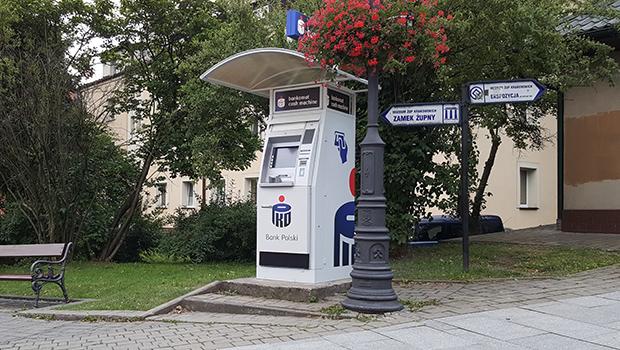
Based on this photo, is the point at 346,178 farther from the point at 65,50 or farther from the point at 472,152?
the point at 65,50

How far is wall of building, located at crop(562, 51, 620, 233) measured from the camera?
48.9 ft

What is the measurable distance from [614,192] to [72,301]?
41.2 ft

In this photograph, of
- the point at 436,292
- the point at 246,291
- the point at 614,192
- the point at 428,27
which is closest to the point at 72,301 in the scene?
the point at 246,291

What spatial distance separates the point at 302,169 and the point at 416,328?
283 cm

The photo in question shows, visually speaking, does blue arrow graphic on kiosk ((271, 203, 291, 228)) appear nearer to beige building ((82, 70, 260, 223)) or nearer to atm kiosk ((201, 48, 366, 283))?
atm kiosk ((201, 48, 366, 283))

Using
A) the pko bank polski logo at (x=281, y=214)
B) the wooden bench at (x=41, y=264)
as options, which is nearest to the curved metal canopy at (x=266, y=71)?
the pko bank polski logo at (x=281, y=214)

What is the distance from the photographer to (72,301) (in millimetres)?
9203

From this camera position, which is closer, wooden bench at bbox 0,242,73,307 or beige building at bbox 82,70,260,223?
wooden bench at bbox 0,242,73,307

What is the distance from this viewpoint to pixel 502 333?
6.00 meters

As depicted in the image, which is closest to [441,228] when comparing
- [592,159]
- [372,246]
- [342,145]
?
[592,159]

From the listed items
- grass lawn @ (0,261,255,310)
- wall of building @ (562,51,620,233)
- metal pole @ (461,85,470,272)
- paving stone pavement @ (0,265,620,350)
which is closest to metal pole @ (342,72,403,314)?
paving stone pavement @ (0,265,620,350)

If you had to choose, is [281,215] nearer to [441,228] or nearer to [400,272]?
[400,272]

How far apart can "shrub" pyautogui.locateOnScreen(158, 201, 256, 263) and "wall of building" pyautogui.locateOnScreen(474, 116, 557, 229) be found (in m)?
15.0

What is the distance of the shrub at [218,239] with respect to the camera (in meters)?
14.1
